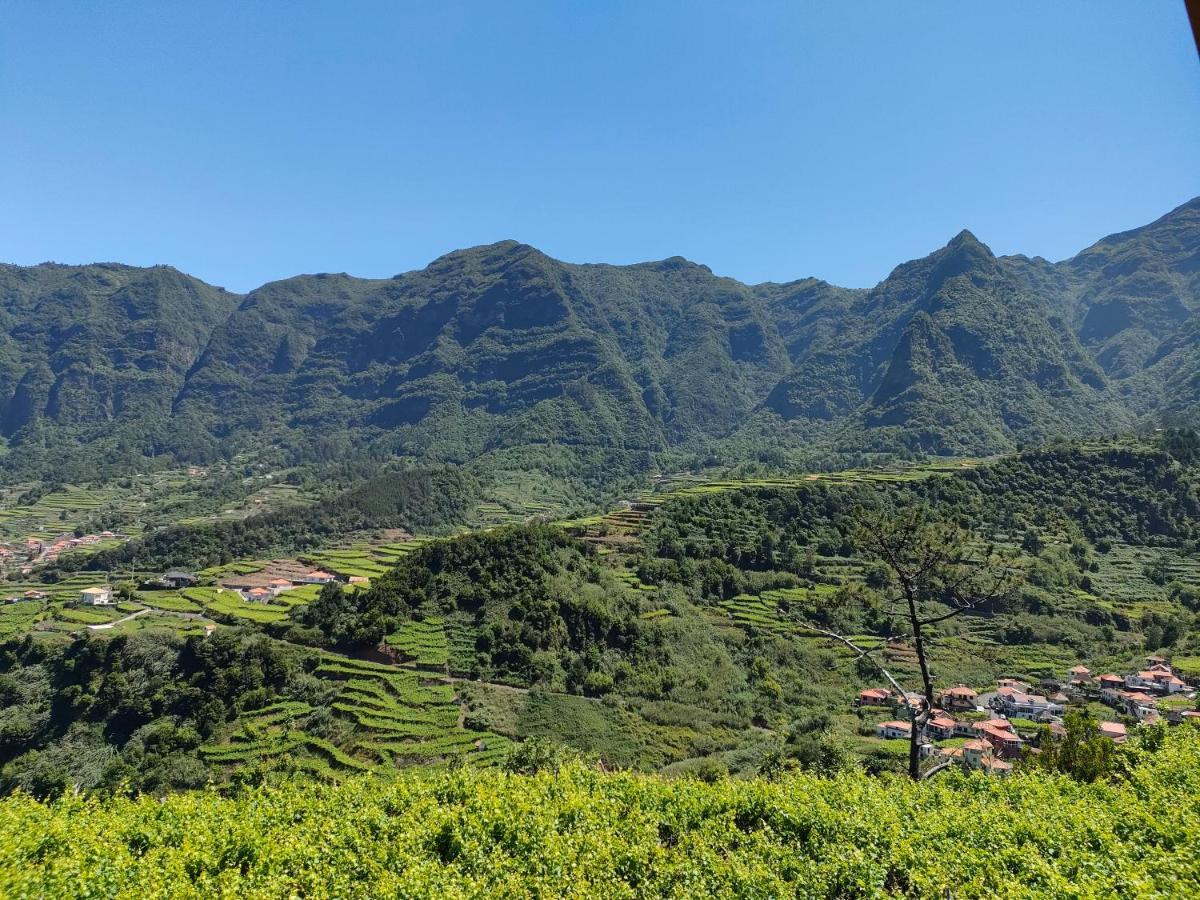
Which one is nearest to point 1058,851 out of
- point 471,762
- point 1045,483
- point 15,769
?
point 471,762

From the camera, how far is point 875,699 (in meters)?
44.4

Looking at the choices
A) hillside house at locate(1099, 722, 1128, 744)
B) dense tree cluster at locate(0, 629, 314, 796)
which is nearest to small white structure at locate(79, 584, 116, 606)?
dense tree cluster at locate(0, 629, 314, 796)

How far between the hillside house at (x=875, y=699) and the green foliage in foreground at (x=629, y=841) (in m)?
32.0

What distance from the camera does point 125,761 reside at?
1243 inches

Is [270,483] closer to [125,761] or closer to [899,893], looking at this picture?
[125,761]

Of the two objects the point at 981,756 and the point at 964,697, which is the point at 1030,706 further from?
the point at 981,756

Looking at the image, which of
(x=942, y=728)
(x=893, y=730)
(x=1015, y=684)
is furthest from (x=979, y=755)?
(x=1015, y=684)

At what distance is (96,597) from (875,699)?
7616 cm

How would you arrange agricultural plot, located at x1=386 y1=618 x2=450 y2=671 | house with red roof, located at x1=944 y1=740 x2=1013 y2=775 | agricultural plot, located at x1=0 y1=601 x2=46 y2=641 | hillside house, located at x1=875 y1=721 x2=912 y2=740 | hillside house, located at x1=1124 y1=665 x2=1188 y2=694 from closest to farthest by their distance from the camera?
house with red roof, located at x1=944 y1=740 x2=1013 y2=775 < hillside house, located at x1=875 y1=721 x2=912 y2=740 < agricultural plot, located at x1=386 y1=618 x2=450 y2=671 < hillside house, located at x1=1124 y1=665 x2=1188 y2=694 < agricultural plot, located at x1=0 y1=601 x2=46 y2=641

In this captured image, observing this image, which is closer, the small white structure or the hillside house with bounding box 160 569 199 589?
the small white structure

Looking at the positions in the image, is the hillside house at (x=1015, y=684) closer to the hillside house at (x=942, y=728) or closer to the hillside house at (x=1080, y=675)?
the hillside house at (x=1080, y=675)

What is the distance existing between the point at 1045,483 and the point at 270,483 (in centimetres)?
16977

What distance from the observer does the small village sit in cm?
3516

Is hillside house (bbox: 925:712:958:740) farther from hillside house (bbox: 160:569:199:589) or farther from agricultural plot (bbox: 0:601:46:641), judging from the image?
hillside house (bbox: 160:569:199:589)
